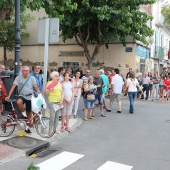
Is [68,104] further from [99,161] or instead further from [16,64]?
[99,161]

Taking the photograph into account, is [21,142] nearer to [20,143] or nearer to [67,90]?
[20,143]

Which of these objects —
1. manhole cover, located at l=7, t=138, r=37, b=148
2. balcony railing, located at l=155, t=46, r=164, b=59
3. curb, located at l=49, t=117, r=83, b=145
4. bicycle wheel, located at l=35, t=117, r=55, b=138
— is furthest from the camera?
balcony railing, located at l=155, t=46, r=164, b=59

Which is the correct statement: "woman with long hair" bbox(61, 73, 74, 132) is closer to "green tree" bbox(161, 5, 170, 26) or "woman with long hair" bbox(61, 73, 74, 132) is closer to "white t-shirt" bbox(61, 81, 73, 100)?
"white t-shirt" bbox(61, 81, 73, 100)

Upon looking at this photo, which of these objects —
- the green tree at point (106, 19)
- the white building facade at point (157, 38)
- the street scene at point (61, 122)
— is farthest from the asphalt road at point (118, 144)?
the white building facade at point (157, 38)

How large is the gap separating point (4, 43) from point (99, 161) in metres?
16.3

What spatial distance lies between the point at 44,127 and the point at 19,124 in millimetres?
618

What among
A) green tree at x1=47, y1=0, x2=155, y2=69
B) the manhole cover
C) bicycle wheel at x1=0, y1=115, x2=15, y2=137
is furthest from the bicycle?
green tree at x1=47, y1=0, x2=155, y2=69

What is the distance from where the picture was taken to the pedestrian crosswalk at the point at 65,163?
4.90 meters

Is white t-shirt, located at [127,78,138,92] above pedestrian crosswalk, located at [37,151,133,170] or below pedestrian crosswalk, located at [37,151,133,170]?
above

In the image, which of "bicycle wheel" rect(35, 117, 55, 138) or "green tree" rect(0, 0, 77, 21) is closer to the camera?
"bicycle wheel" rect(35, 117, 55, 138)

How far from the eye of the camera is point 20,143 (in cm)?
604

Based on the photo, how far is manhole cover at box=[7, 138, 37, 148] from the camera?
5.94 m

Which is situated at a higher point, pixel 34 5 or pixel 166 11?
pixel 166 11

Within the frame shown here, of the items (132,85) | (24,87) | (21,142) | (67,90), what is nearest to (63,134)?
(67,90)
